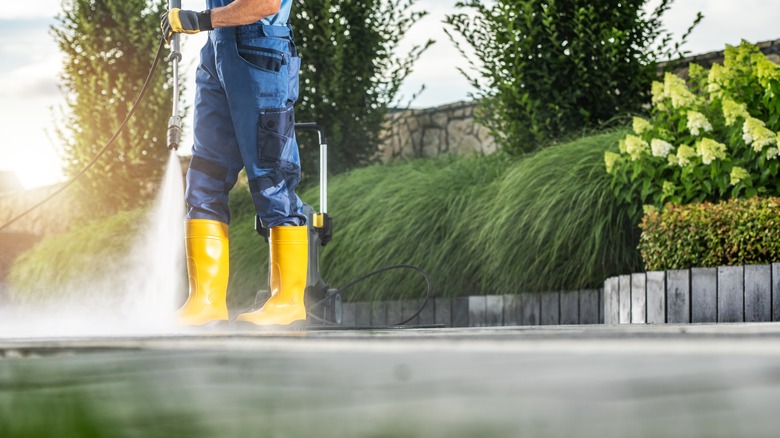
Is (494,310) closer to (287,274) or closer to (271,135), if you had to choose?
(287,274)

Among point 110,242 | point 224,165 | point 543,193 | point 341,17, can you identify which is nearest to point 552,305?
point 543,193

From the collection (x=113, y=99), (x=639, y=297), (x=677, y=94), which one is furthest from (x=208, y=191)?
(x=113, y=99)

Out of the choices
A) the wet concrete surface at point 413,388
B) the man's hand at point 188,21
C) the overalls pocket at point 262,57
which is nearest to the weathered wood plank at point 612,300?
the overalls pocket at point 262,57

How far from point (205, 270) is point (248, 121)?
0.57 metres

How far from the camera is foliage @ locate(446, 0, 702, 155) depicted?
24.8ft

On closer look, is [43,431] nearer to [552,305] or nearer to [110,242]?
[552,305]

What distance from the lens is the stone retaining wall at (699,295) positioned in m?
4.58

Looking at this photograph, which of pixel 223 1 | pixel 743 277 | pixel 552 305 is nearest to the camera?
pixel 223 1

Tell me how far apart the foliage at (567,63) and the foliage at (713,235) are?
244 cm

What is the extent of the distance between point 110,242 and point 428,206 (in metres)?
4.61

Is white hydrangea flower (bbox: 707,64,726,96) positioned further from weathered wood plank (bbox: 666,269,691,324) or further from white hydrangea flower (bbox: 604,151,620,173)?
weathered wood plank (bbox: 666,269,691,324)

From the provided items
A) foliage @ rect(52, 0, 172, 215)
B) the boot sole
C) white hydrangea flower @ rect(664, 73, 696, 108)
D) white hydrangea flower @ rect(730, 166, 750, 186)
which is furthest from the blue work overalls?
foliage @ rect(52, 0, 172, 215)

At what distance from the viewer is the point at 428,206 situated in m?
6.71

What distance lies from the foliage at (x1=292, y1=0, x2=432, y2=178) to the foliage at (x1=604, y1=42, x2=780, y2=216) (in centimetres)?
379
